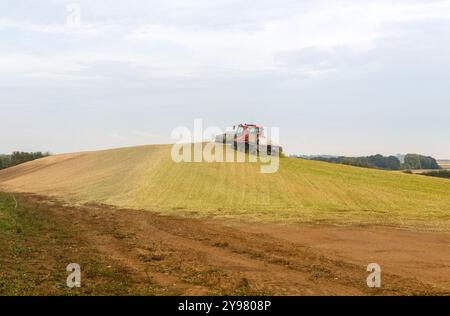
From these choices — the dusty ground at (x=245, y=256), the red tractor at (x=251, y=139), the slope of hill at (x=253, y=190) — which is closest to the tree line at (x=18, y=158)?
the slope of hill at (x=253, y=190)

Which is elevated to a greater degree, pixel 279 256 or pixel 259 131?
pixel 259 131

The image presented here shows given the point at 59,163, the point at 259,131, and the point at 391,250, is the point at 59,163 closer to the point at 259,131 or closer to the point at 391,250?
the point at 259,131

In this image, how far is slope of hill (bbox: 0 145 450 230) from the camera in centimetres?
2305

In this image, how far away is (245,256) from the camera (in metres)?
13.4

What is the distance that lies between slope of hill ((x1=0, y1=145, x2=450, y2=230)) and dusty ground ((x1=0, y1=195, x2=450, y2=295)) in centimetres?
343

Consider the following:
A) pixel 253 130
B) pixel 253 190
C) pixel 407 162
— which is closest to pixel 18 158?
pixel 253 130

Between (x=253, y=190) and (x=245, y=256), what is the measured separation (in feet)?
53.2

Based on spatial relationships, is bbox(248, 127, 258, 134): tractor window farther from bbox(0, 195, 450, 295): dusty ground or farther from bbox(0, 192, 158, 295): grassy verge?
bbox(0, 192, 158, 295): grassy verge

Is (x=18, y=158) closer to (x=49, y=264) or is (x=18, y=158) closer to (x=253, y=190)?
(x=253, y=190)

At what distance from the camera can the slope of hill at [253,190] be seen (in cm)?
2305

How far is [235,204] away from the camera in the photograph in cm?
2547

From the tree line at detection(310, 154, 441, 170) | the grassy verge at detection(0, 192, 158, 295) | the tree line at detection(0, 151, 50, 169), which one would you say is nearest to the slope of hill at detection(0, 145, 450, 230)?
the grassy verge at detection(0, 192, 158, 295)

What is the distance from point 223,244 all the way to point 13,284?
284 inches
